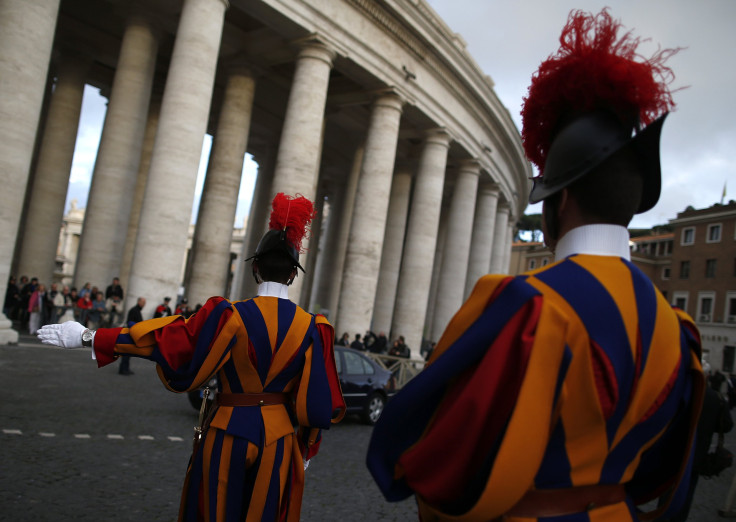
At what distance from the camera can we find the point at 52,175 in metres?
18.1

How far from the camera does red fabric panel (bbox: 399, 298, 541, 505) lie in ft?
4.33

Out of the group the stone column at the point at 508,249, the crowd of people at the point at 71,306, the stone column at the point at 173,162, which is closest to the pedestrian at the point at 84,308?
the crowd of people at the point at 71,306

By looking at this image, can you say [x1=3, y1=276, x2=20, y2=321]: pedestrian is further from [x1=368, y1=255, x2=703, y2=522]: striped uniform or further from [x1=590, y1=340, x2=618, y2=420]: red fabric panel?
[x1=590, y1=340, x2=618, y2=420]: red fabric panel

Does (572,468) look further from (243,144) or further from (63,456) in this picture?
(243,144)

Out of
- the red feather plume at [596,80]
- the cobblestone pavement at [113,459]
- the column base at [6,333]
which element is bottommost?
the cobblestone pavement at [113,459]

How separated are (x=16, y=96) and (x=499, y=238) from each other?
87.7ft

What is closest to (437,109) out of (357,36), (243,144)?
(357,36)

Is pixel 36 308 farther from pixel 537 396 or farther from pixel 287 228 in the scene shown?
pixel 537 396

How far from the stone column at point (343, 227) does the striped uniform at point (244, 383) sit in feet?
71.6

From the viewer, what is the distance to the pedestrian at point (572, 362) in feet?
4.34

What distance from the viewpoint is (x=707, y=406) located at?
3143 millimetres

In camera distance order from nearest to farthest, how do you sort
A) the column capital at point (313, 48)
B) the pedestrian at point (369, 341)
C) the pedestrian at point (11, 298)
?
the pedestrian at point (11, 298)
the column capital at point (313, 48)
the pedestrian at point (369, 341)

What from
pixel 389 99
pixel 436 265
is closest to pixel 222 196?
pixel 389 99

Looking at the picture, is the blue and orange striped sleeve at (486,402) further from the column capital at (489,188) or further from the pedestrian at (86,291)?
the column capital at (489,188)
